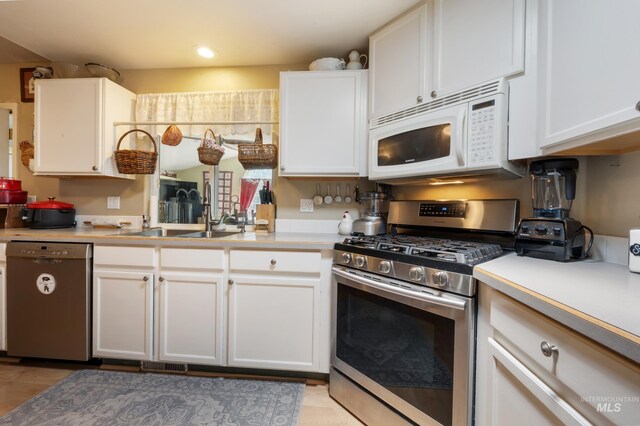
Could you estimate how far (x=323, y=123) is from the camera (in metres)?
1.99

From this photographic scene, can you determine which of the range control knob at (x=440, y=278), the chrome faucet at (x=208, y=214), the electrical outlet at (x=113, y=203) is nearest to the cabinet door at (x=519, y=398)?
the range control knob at (x=440, y=278)

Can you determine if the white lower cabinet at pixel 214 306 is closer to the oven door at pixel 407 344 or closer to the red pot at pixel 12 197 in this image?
Answer: the oven door at pixel 407 344

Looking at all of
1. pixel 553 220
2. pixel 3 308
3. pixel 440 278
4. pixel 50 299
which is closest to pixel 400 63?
pixel 553 220

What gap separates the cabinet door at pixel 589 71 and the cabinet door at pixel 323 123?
1.05 meters

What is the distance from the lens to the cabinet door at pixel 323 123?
1951 millimetres

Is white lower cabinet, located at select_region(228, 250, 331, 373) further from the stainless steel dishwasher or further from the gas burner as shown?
the stainless steel dishwasher

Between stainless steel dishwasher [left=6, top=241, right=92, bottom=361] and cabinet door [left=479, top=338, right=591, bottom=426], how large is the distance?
226 cm

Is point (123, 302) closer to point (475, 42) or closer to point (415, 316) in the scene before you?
point (415, 316)

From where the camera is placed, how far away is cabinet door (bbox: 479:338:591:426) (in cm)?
66

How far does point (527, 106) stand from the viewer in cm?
125

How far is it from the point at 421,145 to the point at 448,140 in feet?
0.52

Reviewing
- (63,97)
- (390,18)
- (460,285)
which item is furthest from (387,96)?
(63,97)

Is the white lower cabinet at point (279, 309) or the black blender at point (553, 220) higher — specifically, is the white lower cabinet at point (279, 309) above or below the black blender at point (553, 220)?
below

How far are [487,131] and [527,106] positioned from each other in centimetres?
18
